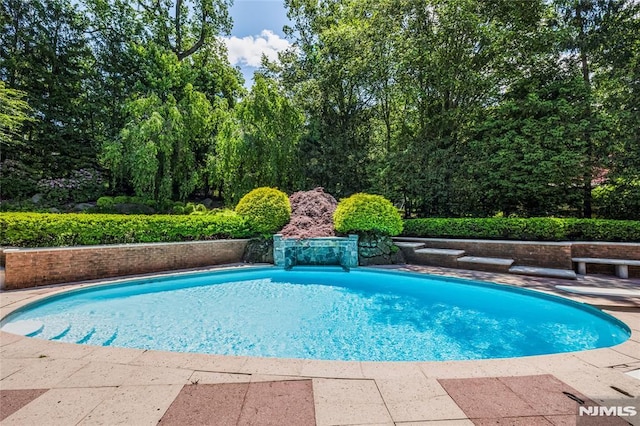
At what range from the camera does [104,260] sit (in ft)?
24.4

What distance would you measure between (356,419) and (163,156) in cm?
1342

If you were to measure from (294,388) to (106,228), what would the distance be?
7.72m

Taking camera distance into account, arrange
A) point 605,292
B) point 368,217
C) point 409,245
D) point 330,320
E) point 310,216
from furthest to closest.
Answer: point 310,216 < point 409,245 < point 368,217 < point 605,292 < point 330,320

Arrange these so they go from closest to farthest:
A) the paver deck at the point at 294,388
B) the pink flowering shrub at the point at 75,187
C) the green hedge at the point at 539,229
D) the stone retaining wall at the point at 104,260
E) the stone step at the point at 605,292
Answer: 1. the paver deck at the point at 294,388
2. the stone step at the point at 605,292
3. the stone retaining wall at the point at 104,260
4. the green hedge at the point at 539,229
5. the pink flowering shrub at the point at 75,187

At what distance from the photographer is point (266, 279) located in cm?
864

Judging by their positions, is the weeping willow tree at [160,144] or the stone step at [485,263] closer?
the stone step at [485,263]

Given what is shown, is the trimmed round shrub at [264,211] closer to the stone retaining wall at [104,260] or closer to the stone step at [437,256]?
the stone retaining wall at [104,260]

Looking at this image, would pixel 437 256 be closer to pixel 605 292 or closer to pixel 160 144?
pixel 605 292

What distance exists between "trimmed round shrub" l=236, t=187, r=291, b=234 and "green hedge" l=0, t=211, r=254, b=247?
0.37m

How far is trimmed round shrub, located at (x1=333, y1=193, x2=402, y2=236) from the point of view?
9938mm

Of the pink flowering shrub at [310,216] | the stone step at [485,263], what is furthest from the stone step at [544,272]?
the pink flowering shrub at [310,216]

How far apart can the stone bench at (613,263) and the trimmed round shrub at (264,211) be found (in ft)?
28.9

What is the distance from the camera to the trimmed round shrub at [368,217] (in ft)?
32.6

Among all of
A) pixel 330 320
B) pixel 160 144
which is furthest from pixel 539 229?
pixel 160 144
